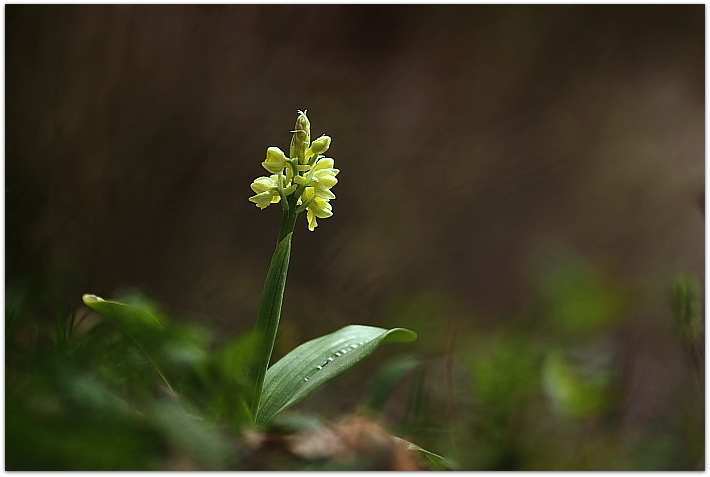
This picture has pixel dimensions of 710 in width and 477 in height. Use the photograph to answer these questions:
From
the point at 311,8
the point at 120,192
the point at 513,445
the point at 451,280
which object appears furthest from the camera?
the point at 451,280

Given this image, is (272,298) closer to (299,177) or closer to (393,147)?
(299,177)

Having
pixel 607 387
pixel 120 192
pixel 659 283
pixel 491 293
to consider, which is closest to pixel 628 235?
pixel 659 283

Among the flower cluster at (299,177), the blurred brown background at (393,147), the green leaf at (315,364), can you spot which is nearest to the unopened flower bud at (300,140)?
the flower cluster at (299,177)

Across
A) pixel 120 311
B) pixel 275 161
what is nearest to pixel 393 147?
pixel 275 161

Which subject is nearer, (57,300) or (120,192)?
(57,300)

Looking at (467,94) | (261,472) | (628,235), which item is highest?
(467,94)

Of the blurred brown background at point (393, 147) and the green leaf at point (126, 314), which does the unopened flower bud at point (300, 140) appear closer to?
the green leaf at point (126, 314)

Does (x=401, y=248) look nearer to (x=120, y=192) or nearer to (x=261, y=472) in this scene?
(x=120, y=192)

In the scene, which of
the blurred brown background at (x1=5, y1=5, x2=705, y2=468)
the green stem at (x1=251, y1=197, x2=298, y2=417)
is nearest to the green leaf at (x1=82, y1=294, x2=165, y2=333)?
the green stem at (x1=251, y1=197, x2=298, y2=417)
